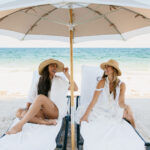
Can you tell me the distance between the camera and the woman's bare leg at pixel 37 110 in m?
2.44

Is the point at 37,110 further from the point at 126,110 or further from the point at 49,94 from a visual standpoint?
the point at 126,110

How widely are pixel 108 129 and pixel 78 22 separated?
4.60ft

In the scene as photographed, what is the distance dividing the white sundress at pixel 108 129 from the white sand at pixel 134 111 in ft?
2.55

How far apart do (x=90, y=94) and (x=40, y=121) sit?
1.28 meters

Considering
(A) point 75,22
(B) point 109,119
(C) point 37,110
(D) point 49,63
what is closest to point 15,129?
(C) point 37,110

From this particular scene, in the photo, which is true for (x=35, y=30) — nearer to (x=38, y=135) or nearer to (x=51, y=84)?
(x=51, y=84)

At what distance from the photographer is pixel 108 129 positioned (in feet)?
8.37

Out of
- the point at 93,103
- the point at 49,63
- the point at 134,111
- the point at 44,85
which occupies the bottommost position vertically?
the point at 134,111

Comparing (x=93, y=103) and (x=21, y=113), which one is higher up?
(x=93, y=103)

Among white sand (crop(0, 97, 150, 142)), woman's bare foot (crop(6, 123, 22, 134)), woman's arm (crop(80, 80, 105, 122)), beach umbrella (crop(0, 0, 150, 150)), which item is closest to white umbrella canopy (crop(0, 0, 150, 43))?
beach umbrella (crop(0, 0, 150, 150))

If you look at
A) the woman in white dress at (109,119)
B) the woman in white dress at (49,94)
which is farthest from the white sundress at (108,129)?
the woman in white dress at (49,94)

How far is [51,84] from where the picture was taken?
10.2 feet

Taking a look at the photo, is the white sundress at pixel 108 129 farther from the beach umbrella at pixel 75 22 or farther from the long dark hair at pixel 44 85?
the long dark hair at pixel 44 85

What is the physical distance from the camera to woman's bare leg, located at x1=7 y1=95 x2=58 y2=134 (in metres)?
2.44
